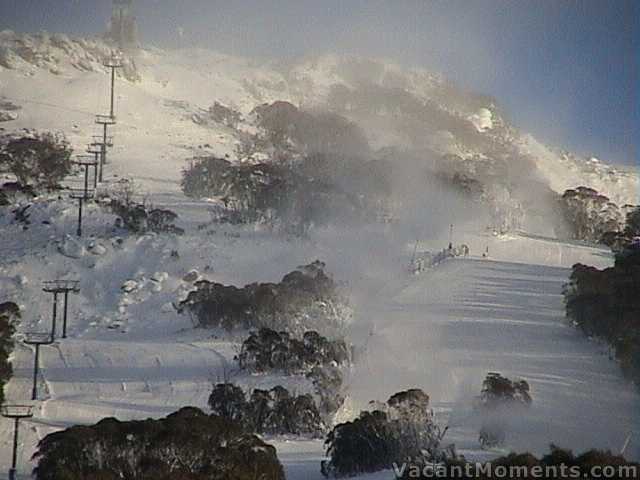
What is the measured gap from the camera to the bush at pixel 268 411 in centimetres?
1139

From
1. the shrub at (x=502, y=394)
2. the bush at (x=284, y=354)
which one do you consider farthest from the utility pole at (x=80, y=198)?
the shrub at (x=502, y=394)

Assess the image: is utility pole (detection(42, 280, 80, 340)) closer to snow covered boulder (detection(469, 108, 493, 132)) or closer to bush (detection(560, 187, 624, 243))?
bush (detection(560, 187, 624, 243))

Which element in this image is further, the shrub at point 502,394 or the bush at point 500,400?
the shrub at point 502,394

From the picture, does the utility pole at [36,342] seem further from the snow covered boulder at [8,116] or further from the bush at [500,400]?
the snow covered boulder at [8,116]

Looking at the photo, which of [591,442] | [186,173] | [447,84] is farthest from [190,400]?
[447,84]

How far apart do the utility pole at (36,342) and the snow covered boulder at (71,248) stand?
4.18 metres

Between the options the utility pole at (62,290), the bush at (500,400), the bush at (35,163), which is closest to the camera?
the bush at (500,400)

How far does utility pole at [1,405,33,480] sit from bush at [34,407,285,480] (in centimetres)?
109

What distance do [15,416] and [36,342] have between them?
122 inches

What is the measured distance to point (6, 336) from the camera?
44.5ft

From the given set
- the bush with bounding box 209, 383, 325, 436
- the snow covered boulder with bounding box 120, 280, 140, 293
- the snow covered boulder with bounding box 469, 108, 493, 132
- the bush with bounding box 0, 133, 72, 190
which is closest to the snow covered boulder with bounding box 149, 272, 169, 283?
the snow covered boulder with bounding box 120, 280, 140, 293

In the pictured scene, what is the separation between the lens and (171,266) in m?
19.3

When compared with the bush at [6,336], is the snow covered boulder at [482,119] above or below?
above

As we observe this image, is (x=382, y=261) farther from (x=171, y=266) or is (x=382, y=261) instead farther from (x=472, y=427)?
(x=472, y=427)
